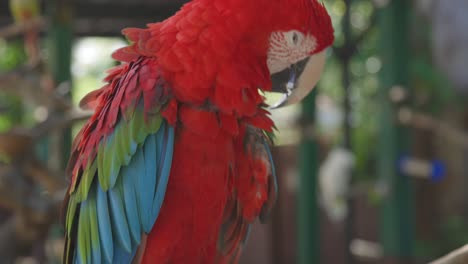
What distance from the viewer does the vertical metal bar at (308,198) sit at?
212 centimetres

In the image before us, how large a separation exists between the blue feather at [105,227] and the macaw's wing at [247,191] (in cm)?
14

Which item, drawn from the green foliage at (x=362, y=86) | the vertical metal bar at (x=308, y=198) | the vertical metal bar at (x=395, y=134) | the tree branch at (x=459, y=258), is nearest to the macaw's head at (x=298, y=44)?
the tree branch at (x=459, y=258)

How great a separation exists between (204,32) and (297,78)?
5.0 inches

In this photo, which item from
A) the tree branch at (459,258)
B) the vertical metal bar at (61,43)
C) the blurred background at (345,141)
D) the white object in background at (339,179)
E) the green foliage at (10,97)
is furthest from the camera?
the green foliage at (10,97)

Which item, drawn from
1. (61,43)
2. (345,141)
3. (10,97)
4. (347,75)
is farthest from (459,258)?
(10,97)

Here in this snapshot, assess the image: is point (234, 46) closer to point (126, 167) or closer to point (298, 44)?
point (298, 44)

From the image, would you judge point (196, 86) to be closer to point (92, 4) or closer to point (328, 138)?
point (92, 4)

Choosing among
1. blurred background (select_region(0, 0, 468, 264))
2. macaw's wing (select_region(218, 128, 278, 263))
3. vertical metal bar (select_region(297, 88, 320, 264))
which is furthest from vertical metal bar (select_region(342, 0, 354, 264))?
macaw's wing (select_region(218, 128, 278, 263))

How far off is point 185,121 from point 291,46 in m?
0.15

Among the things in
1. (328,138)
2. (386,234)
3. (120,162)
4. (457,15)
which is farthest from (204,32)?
(328,138)

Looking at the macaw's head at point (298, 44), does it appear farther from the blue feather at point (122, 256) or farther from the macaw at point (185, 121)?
the blue feather at point (122, 256)

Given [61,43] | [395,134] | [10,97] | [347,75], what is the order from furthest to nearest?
1. [10,97]
2. [347,75]
3. [61,43]
4. [395,134]

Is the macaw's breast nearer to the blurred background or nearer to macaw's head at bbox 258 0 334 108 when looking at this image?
macaw's head at bbox 258 0 334 108

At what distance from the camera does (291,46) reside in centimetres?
73
